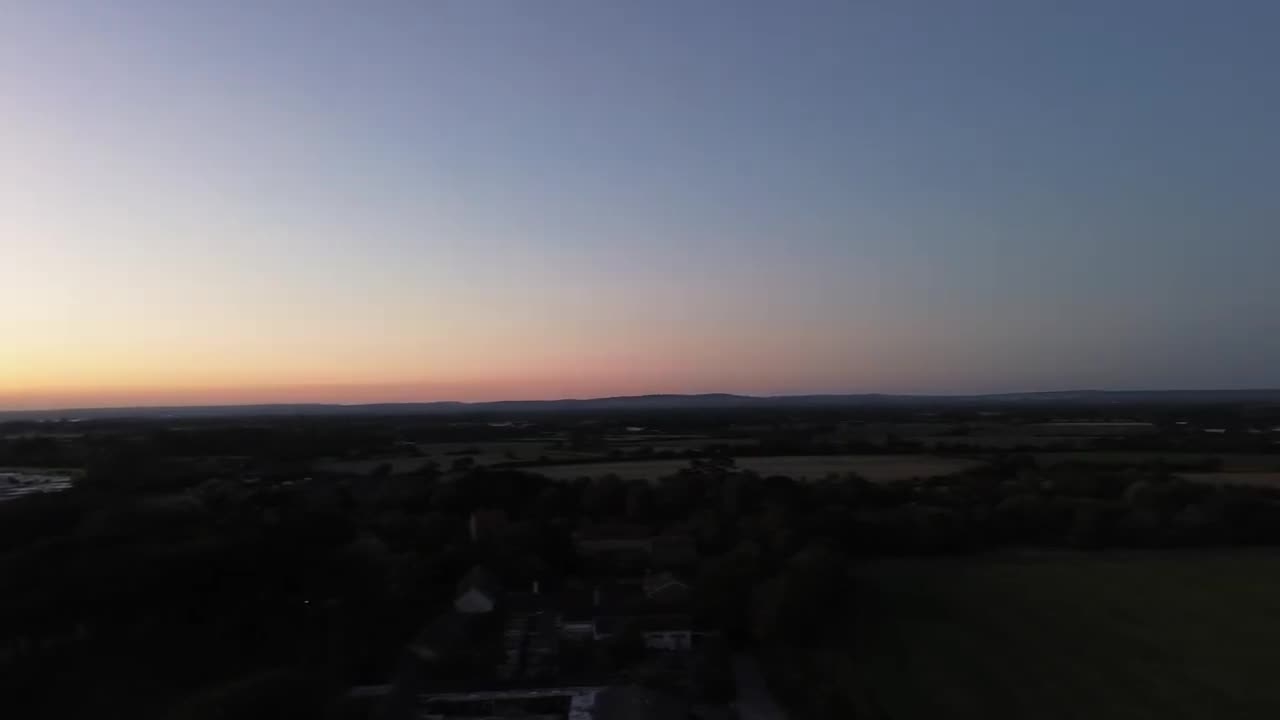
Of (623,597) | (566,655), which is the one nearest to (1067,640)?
(623,597)

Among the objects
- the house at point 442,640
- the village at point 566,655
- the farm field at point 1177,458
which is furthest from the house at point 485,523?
the farm field at point 1177,458

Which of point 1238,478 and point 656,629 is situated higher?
point 1238,478

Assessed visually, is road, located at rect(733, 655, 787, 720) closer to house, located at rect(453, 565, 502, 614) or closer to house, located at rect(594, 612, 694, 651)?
house, located at rect(594, 612, 694, 651)

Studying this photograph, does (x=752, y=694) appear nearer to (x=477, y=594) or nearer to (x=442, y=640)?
(x=442, y=640)

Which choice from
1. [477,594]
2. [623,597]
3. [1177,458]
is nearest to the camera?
→ [477,594]

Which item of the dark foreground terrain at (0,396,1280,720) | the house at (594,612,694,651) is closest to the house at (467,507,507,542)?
the dark foreground terrain at (0,396,1280,720)

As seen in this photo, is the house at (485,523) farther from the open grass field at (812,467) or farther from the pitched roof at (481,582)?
the open grass field at (812,467)

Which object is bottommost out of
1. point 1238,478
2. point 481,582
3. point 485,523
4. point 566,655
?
point 566,655
